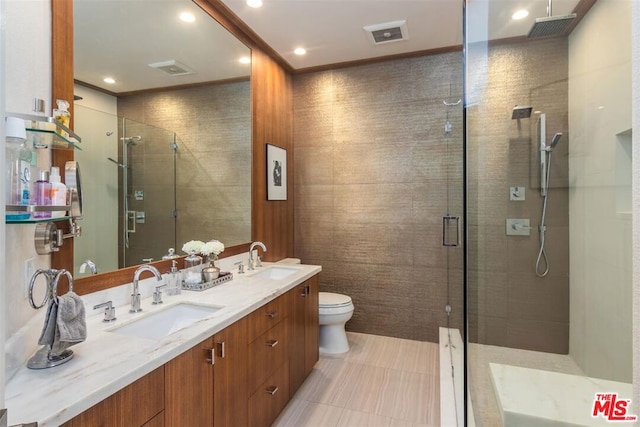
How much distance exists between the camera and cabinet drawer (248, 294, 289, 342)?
5.25 feet

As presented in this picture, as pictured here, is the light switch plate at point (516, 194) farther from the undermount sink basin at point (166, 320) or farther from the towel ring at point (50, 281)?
the towel ring at point (50, 281)

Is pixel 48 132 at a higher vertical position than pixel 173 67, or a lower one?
lower

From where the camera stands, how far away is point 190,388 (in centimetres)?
117

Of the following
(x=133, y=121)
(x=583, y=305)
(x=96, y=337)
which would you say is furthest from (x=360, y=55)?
(x=96, y=337)

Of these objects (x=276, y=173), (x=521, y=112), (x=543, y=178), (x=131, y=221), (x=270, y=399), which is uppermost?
(x=521, y=112)

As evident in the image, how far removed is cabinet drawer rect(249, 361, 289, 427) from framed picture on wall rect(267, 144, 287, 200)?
1524 millimetres

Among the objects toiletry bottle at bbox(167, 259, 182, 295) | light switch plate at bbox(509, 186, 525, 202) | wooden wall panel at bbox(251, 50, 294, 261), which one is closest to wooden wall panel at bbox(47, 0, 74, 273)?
toiletry bottle at bbox(167, 259, 182, 295)

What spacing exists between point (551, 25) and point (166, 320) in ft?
9.74

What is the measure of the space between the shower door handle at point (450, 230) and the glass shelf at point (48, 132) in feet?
8.34

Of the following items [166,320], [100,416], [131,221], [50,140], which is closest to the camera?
[100,416]

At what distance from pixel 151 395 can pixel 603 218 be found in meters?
2.39

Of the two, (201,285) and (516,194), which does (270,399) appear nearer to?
(201,285)

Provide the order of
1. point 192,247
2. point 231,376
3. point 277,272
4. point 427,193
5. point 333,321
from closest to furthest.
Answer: point 231,376
point 192,247
point 277,272
point 333,321
point 427,193

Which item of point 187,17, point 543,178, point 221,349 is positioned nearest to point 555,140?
point 543,178
